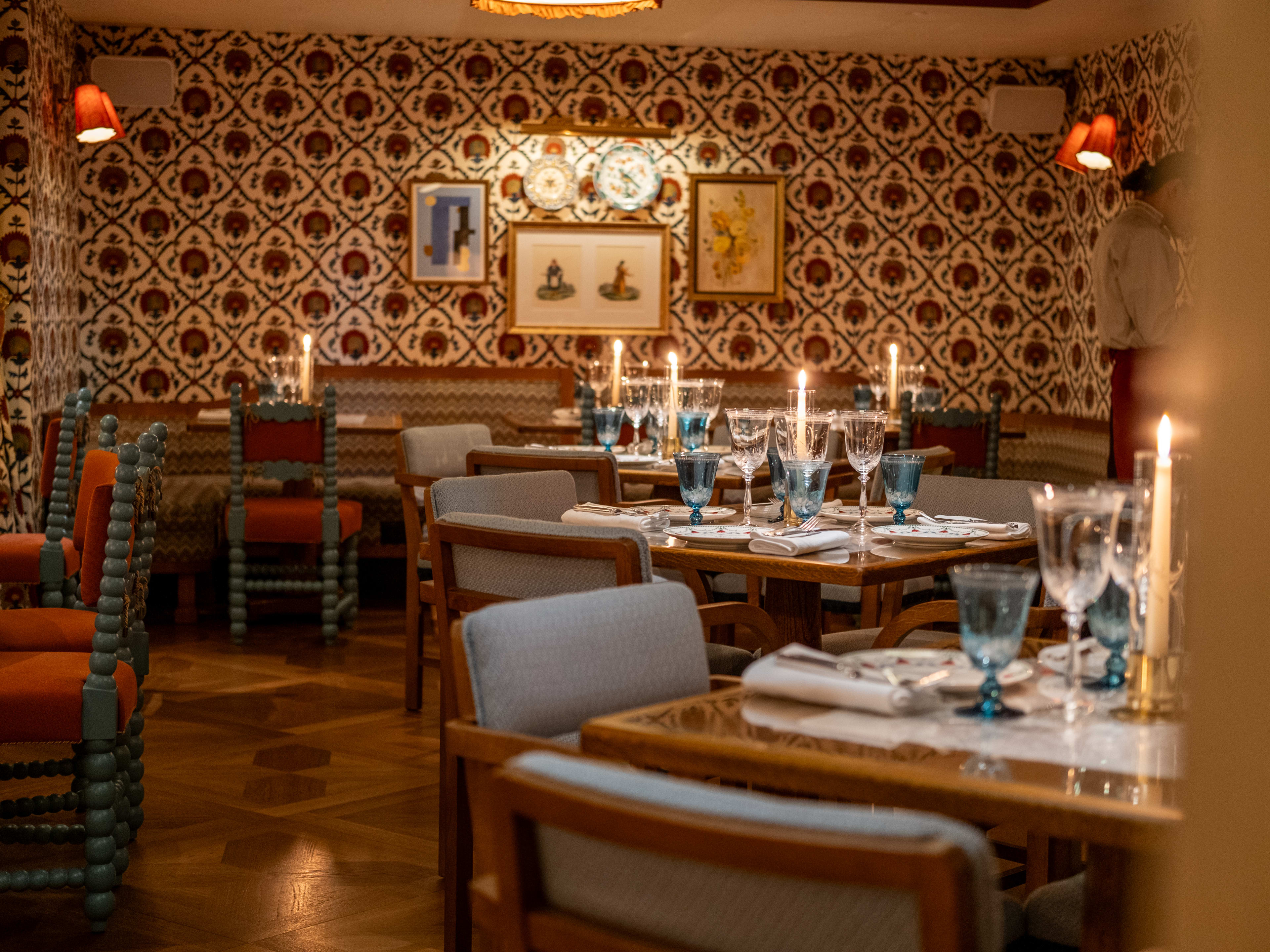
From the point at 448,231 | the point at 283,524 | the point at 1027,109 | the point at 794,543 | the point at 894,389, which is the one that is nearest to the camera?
the point at 794,543

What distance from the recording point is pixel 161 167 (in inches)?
278

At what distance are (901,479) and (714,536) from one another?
0.46m

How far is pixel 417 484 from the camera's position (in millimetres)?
4160

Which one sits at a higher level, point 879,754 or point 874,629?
point 879,754

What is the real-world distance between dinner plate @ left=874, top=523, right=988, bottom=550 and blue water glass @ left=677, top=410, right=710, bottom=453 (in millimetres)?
995

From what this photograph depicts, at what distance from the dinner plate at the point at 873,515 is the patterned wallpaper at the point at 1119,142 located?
3.44 m

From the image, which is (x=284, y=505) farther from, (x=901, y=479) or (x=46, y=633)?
(x=901, y=479)

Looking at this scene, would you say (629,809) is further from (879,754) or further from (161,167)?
(161,167)

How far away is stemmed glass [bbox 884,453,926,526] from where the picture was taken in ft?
9.34

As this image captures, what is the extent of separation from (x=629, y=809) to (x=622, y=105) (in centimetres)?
679

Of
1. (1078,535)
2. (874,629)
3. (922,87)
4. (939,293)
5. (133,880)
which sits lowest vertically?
A: (133,880)

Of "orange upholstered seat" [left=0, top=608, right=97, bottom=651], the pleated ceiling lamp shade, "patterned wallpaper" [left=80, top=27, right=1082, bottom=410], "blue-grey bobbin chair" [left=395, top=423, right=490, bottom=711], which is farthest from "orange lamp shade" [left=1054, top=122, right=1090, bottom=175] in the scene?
"orange upholstered seat" [left=0, top=608, right=97, bottom=651]

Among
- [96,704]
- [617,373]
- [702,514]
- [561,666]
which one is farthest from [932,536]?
[617,373]

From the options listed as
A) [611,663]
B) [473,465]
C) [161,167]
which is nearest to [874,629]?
[473,465]
